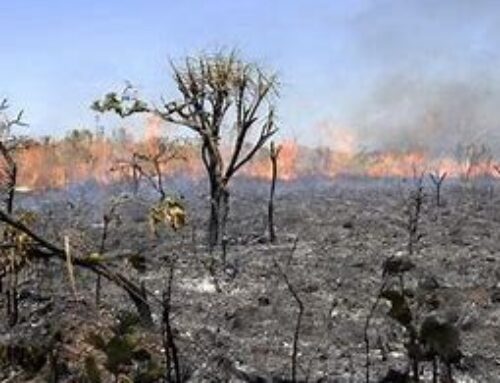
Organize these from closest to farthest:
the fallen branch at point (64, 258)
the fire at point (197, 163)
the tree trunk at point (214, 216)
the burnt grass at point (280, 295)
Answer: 1. the fallen branch at point (64, 258)
2. the burnt grass at point (280, 295)
3. the tree trunk at point (214, 216)
4. the fire at point (197, 163)

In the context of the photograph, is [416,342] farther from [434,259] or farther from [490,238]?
[490,238]

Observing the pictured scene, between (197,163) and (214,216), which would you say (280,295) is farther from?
(197,163)

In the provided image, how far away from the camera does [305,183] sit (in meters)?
102

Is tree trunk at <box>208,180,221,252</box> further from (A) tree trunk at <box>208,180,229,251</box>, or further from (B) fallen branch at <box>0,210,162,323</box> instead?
(B) fallen branch at <box>0,210,162,323</box>

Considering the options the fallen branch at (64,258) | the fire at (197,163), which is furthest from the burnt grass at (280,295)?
the fire at (197,163)

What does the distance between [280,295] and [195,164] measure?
274ft

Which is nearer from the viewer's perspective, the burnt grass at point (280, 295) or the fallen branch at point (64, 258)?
the fallen branch at point (64, 258)

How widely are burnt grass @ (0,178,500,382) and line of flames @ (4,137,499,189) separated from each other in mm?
41104

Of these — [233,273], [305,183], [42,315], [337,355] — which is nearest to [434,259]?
[233,273]

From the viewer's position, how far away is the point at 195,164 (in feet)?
338

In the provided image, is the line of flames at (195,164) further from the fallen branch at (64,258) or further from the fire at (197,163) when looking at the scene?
the fallen branch at (64,258)

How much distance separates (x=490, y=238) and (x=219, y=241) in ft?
28.3

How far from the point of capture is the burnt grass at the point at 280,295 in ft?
19.1

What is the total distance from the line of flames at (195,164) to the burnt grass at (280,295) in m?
41.1
